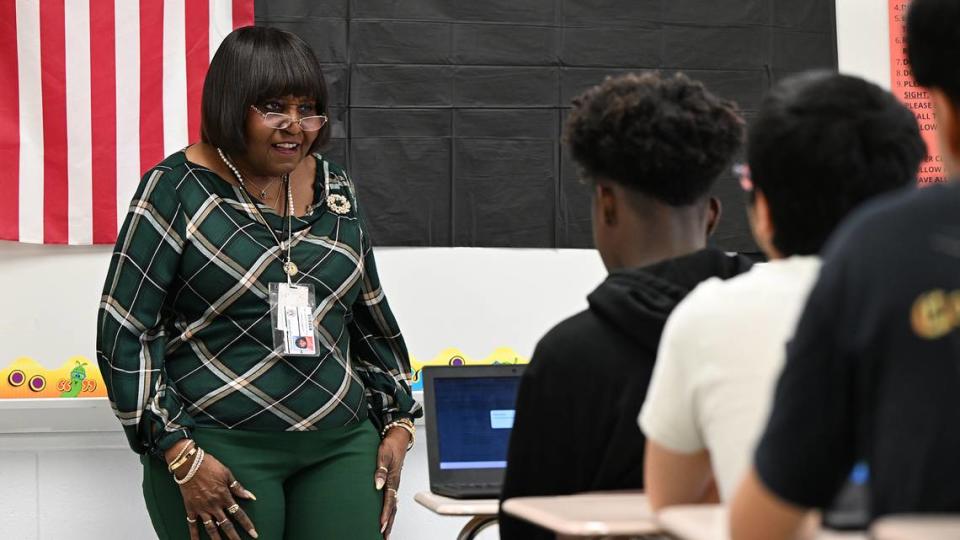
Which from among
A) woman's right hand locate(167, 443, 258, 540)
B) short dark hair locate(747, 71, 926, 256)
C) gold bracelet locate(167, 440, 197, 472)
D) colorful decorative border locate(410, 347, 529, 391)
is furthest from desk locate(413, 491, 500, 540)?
short dark hair locate(747, 71, 926, 256)

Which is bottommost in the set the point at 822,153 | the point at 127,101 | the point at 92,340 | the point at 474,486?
the point at 474,486

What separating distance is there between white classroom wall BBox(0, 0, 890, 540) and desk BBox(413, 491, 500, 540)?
1.00m

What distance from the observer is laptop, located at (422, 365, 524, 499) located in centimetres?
281

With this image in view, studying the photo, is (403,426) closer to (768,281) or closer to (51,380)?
(51,380)

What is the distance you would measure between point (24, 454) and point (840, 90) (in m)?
2.70

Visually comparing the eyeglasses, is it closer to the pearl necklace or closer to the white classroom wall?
the pearl necklace

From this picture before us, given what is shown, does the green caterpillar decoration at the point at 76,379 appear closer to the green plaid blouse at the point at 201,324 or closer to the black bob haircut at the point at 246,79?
the green plaid blouse at the point at 201,324

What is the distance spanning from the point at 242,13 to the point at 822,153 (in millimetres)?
2488

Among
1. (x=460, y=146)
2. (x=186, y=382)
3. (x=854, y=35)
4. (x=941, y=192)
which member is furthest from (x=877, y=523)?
(x=854, y=35)

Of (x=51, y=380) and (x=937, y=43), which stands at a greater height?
(x=937, y=43)

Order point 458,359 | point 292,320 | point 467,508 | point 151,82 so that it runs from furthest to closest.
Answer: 1. point 458,359
2. point 151,82
3. point 292,320
4. point 467,508

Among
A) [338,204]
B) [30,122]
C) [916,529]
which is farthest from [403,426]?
[916,529]

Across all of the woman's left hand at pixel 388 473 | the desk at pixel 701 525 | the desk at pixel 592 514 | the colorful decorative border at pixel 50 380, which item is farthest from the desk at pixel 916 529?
the colorful decorative border at pixel 50 380

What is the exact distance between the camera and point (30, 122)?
3357mm
